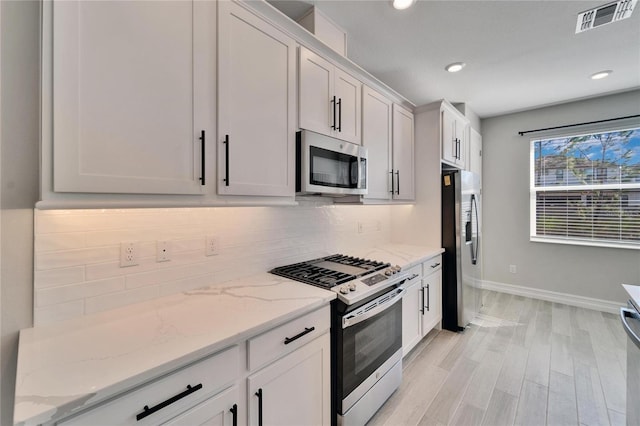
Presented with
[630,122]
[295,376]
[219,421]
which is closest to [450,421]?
[295,376]

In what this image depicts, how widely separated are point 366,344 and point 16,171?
1.87 meters

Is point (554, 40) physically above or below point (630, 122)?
above

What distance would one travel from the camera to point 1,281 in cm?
101

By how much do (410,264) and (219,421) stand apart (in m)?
1.75

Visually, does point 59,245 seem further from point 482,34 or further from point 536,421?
point 482,34

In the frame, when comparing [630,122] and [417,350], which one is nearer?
[417,350]

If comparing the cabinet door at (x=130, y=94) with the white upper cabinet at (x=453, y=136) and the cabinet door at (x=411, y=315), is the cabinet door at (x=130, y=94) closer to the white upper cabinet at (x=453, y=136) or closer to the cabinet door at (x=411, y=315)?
the cabinet door at (x=411, y=315)

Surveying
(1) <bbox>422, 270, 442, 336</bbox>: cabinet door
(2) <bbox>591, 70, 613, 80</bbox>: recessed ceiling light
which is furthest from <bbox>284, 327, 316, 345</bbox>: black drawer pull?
(2) <bbox>591, 70, 613, 80</bbox>: recessed ceiling light

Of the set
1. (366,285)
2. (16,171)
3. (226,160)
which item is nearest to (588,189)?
(366,285)

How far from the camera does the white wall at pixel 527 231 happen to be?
343cm

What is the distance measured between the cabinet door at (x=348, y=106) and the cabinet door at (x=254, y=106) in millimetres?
442

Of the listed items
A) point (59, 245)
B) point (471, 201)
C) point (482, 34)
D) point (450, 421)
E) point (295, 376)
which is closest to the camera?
point (59, 245)

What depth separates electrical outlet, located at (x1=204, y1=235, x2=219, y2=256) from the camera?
160cm

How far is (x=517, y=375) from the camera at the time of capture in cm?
224
